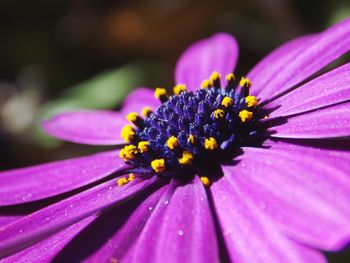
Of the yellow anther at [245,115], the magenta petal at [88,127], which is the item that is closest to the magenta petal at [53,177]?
the magenta petal at [88,127]

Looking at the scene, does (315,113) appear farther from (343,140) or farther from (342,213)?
(342,213)

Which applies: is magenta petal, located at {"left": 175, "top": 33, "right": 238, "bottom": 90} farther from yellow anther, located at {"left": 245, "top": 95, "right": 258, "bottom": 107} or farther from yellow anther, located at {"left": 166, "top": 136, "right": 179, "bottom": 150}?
yellow anther, located at {"left": 166, "top": 136, "right": 179, "bottom": 150}

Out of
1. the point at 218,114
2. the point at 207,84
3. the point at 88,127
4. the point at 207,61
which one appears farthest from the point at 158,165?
the point at 207,61

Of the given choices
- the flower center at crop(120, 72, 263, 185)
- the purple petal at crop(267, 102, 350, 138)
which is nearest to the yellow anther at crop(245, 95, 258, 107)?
the flower center at crop(120, 72, 263, 185)

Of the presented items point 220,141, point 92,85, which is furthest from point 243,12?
point 220,141

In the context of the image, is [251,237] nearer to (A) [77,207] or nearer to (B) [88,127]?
(A) [77,207]
